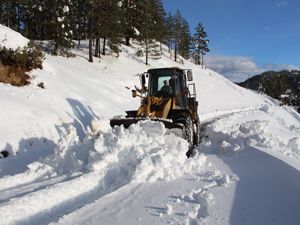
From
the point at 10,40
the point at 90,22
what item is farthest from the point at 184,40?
the point at 10,40

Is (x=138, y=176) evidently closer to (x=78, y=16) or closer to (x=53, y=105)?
(x=53, y=105)

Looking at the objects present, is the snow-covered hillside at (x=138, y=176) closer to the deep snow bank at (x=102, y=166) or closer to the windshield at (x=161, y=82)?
the deep snow bank at (x=102, y=166)

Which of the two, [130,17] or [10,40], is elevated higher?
[130,17]

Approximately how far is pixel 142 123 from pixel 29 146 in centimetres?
371

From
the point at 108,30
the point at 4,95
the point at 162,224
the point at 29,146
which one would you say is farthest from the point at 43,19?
the point at 162,224

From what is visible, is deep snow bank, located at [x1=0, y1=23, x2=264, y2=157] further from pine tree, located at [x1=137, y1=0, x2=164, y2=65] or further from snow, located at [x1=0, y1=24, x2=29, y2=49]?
pine tree, located at [x1=137, y1=0, x2=164, y2=65]

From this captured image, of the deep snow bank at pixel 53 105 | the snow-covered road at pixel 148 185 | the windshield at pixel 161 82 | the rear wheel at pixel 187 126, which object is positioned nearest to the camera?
the snow-covered road at pixel 148 185

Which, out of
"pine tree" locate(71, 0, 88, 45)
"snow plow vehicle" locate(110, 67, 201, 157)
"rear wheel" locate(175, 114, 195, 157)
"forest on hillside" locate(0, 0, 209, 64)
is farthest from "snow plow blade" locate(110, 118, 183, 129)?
"pine tree" locate(71, 0, 88, 45)

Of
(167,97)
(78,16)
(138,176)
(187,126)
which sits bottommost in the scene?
(138,176)

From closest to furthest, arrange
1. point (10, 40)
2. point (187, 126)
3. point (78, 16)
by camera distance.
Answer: point (187, 126)
point (10, 40)
point (78, 16)

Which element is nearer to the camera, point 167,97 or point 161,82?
point 167,97

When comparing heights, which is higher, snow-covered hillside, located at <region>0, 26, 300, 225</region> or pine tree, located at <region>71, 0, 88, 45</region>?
pine tree, located at <region>71, 0, 88, 45</region>

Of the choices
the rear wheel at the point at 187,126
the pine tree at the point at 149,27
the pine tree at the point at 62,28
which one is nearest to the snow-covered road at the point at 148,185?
the rear wheel at the point at 187,126

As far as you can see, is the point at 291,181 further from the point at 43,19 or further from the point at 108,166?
the point at 43,19
